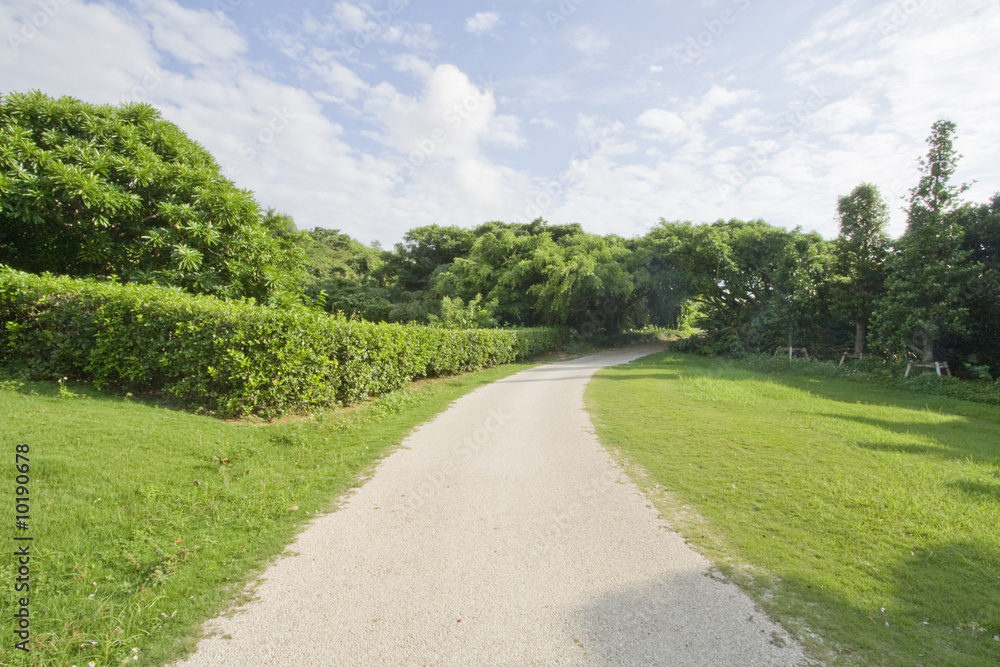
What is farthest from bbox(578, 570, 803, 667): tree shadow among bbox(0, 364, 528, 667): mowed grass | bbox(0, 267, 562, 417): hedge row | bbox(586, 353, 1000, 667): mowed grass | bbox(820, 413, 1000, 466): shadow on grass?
bbox(0, 267, 562, 417): hedge row

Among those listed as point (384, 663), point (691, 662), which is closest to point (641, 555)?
point (691, 662)

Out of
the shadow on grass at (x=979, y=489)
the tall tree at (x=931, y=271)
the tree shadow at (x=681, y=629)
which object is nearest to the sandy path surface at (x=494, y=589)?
the tree shadow at (x=681, y=629)

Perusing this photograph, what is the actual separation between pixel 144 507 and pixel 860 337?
24.3 metres

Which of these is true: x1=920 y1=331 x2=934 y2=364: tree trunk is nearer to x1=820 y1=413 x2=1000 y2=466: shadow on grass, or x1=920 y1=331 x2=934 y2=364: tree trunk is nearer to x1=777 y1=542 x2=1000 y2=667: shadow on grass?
x1=820 y1=413 x2=1000 y2=466: shadow on grass

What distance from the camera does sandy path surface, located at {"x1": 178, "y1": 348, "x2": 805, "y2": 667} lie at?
2.65 metres

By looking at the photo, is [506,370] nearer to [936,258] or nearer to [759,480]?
[759,480]

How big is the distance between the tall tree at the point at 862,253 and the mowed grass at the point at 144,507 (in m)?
20.3

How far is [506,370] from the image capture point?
740 inches

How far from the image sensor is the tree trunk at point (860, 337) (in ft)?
63.8

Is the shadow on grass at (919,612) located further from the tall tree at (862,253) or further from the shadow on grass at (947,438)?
the tall tree at (862,253)

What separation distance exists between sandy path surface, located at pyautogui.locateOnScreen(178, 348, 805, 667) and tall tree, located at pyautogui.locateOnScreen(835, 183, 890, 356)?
63.5 feet

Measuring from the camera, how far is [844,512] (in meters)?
4.62

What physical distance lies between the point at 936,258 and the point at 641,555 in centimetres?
1832
